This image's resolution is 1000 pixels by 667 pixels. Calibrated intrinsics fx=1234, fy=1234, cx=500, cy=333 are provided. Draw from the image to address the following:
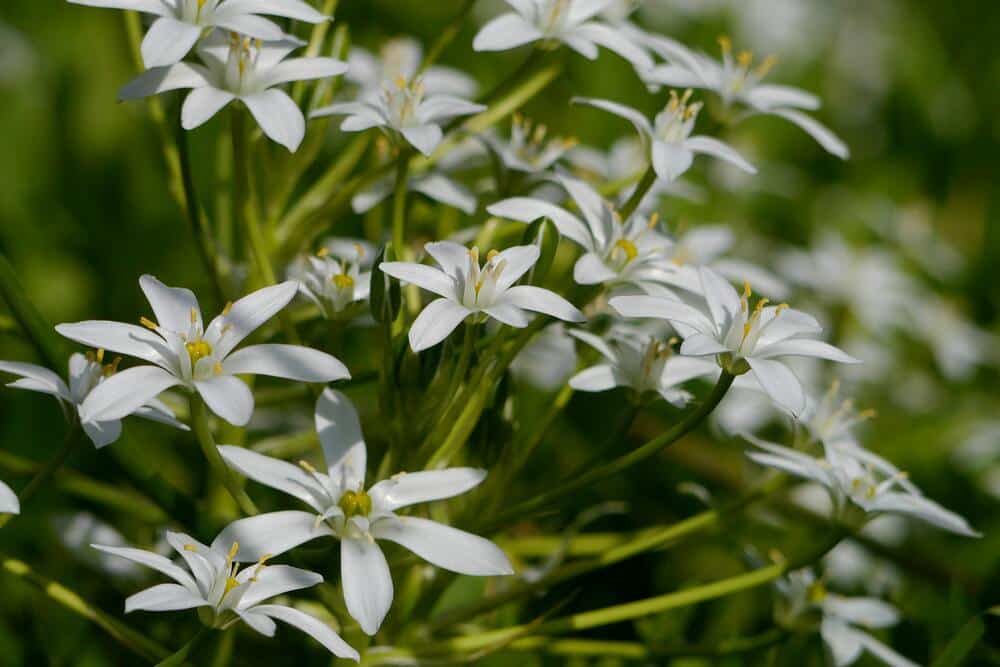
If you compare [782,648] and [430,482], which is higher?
[430,482]

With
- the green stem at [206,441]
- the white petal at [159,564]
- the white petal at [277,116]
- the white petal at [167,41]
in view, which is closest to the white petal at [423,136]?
the white petal at [277,116]

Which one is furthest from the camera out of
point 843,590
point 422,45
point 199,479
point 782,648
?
point 422,45

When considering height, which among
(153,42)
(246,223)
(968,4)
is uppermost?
(153,42)

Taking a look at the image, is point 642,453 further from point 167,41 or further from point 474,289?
point 167,41

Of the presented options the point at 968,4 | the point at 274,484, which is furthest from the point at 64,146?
the point at 968,4

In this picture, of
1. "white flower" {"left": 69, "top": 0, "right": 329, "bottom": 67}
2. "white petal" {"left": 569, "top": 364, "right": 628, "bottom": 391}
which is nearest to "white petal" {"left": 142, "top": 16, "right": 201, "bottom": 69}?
"white flower" {"left": 69, "top": 0, "right": 329, "bottom": 67}

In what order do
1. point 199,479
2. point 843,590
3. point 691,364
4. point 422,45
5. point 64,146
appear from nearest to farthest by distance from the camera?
point 691,364 < point 199,479 < point 843,590 < point 64,146 < point 422,45

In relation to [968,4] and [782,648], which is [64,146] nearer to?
[782,648]
